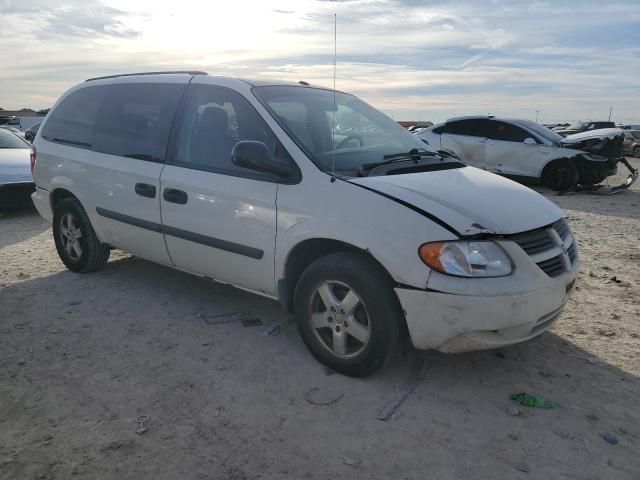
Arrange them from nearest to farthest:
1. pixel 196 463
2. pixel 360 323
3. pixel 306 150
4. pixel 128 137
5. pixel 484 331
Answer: pixel 196 463
pixel 484 331
pixel 360 323
pixel 306 150
pixel 128 137

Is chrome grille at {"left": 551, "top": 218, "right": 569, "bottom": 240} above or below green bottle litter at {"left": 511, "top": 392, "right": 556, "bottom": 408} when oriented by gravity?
above

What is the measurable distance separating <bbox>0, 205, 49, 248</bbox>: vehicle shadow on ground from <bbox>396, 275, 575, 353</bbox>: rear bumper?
18.8 ft

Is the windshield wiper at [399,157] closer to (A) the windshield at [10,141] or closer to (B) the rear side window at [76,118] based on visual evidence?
(B) the rear side window at [76,118]

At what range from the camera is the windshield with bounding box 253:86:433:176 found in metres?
3.52

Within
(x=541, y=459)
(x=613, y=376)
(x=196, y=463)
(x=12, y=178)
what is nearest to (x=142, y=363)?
(x=196, y=463)

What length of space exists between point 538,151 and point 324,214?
9266 mm

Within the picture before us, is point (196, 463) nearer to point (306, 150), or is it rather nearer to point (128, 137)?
point (306, 150)

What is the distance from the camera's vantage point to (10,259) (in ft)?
19.6

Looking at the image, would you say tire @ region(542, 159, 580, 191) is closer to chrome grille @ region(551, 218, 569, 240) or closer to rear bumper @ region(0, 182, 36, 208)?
chrome grille @ region(551, 218, 569, 240)

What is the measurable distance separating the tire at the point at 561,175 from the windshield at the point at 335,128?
25.4 ft

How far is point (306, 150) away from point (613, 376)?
2.38 m

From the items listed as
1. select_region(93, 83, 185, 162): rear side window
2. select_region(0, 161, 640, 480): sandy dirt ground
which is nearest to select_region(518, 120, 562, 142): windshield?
select_region(0, 161, 640, 480): sandy dirt ground

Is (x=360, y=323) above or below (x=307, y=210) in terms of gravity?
below

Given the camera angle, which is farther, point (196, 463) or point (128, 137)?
point (128, 137)
